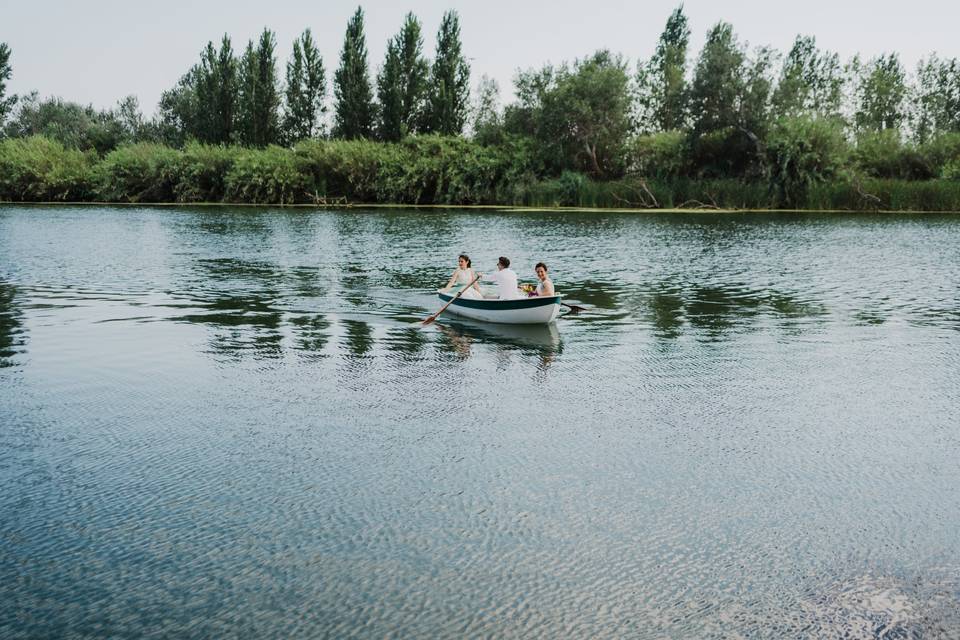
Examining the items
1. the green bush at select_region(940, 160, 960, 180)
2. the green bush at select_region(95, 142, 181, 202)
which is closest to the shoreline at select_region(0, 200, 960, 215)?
the green bush at select_region(95, 142, 181, 202)

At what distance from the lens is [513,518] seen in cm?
700

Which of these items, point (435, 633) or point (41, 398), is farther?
point (41, 398)

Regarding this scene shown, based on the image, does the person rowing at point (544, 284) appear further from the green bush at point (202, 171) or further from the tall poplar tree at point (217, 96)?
the tall poplar tree at point (217, 96)

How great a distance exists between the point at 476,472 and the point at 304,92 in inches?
3433

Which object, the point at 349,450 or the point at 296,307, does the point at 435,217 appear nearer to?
the point at 296,307

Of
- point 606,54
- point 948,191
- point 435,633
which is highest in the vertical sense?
point 606,54

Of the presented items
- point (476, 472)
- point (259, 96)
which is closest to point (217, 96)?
point (259, 96)

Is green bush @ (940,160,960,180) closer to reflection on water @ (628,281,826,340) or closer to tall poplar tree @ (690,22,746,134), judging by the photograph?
tall poplar tree @ (690,22,746,134)

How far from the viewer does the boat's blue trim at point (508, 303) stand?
1677cm

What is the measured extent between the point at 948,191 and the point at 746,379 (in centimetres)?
5514

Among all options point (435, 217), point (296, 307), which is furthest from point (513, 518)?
point (435, 217)

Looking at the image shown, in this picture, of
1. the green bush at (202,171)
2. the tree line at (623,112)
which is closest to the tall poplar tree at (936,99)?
the tree line at (623,112)

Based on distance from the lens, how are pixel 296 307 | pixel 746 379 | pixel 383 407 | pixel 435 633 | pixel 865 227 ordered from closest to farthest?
pixel 435 633, pixel 383 407, pixel 746 379, pixel 296 307, pixel 865 227

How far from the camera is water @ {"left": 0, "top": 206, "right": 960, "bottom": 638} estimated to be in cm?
558
